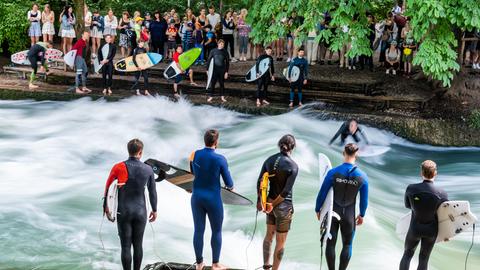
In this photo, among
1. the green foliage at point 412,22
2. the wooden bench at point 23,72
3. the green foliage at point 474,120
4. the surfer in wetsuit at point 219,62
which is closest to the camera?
the green foliage at point 412,22

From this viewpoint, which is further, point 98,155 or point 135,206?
point 98,155

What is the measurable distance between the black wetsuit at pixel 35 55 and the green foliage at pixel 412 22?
5.94m

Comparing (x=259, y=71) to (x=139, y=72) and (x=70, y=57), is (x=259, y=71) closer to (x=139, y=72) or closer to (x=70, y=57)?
(x=139, y=72)

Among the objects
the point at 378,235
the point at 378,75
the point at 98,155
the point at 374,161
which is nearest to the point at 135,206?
the point at 378,235

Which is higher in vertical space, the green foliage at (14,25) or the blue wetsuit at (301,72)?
the green foliage at (14,25)

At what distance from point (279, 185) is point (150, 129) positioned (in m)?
9.91

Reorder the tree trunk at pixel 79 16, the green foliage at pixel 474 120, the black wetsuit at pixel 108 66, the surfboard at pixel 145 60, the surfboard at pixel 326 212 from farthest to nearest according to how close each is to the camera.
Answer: the tree trunk at pixel 79 16
the surfboard at pixel 145 60
the black wetsuit at pixel 108 66
the green foliage at pixel 474 120
the surfboard at pixel 326 212

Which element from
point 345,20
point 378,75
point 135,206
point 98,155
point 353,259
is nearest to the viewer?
point 135,206

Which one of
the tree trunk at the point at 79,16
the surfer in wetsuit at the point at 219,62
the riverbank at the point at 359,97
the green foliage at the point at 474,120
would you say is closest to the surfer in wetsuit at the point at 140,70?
the riverbank at the point at 359,97

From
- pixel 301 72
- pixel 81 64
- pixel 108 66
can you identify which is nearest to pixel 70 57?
pixel 81 64

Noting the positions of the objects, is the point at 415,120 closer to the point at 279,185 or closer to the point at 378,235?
the point at 378,235

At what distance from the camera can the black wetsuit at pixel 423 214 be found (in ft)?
22.0

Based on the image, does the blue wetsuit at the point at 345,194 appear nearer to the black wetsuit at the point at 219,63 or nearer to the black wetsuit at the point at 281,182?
the black wetsuit at the point at 281,182

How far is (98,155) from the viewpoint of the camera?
14453 millimetres
